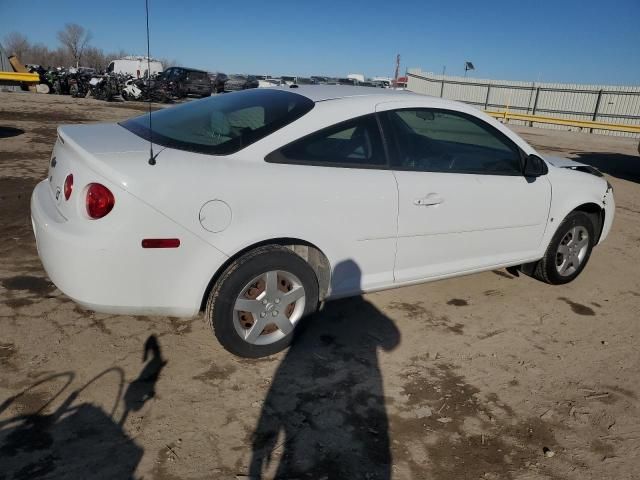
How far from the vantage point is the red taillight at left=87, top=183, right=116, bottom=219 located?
8.34 feet

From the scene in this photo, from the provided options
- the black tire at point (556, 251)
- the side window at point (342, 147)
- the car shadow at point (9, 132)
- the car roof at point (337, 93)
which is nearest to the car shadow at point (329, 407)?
the side window at point (342, 147)

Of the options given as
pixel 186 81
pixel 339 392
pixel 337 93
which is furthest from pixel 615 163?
pixel 186 81

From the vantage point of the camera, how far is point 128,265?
8.54ft

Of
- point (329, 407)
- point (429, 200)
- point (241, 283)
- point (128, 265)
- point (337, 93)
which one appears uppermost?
point (337, 93)

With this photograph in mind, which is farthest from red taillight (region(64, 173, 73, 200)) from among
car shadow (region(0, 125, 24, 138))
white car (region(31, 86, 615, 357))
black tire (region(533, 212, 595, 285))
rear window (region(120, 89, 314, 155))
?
car shadow (region(0, 125, 24, 138))

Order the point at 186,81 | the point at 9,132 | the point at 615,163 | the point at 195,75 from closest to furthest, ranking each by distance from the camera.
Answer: the point at 9,132, the point at 615,163, the point at 186,81, the point at 195,75

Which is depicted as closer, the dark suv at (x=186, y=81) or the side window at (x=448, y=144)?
the side window at (x=448, y=144)

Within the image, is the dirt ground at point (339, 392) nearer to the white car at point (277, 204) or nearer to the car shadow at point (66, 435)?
the car shadow at point (66, 435)

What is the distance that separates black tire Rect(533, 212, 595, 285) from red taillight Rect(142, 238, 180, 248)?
3222 mm

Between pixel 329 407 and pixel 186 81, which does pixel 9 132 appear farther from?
pixel 186 81

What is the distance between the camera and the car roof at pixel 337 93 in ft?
11.1

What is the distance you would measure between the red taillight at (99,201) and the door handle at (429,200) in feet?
6.13

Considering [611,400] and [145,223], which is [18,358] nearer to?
[145,223]

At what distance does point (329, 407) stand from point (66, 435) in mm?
1298
